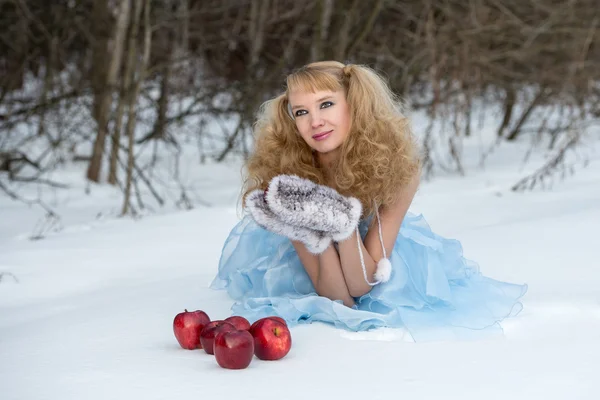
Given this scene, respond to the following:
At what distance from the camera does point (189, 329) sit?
273 centimetres

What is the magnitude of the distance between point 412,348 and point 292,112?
101cm

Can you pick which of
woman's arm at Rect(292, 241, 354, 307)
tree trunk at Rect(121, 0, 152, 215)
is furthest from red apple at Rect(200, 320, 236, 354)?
tree trunk at Rect(121, 0, 152, 215)

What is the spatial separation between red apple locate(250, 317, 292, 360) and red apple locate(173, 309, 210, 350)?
0.21 metres

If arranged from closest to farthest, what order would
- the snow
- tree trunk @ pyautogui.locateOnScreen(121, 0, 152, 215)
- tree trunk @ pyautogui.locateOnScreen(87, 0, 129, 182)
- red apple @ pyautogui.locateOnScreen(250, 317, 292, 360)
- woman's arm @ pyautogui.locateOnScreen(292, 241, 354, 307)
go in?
1. the snow
2. red apple @ pyautogui.locateOnScreen(250, 317, 292, 360)
3. woman's arm @ pyautogui.locateOnScreen(292, 241, 354, 307)
4. tree trunk @ pyautogui.locateOnScreen(121, 0, 152, 215)
5. tree trunk @ pyautogui.locateOnScreen(87, 0, 129, 182)

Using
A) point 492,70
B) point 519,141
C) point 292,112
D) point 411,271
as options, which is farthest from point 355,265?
point 519,141

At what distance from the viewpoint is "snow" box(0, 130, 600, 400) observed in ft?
7.80

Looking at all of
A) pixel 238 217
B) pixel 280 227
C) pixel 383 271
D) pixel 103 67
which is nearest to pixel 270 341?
pixel 280 227

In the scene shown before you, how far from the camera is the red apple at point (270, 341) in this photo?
2588mm

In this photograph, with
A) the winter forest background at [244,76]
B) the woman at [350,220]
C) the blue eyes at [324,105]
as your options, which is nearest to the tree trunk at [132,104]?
the winter forest background at [244,76]

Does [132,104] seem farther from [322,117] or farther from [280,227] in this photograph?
[280,227]

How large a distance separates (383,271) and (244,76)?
6.50 meters

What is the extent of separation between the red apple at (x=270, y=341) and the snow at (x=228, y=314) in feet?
0.10

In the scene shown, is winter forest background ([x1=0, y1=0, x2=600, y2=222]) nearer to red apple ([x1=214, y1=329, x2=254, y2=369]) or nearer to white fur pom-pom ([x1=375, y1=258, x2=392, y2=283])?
white fur pom-pom ([x1=375, y1=258, x2=392, y2=283])

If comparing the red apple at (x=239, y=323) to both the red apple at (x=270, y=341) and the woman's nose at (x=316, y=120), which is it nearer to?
the red apple at (x=270, y=341)
